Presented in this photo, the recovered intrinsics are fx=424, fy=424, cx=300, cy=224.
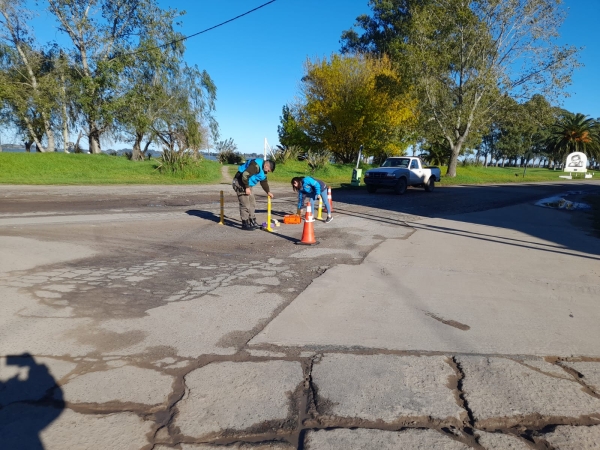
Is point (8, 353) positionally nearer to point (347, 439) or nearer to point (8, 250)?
point (347, 439)

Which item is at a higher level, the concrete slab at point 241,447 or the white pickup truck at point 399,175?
the white pickup truck at point 399,175

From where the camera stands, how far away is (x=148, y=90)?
3142cm

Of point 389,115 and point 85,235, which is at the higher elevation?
point 389,115

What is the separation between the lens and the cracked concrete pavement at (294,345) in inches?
111

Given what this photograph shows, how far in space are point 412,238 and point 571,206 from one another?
11321mm

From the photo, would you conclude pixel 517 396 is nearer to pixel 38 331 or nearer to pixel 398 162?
pixel 38 331

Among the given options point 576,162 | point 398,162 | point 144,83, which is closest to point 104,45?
point 144,83

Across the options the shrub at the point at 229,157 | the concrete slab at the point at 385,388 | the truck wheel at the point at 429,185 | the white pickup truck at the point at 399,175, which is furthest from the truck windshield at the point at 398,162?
the shrub at the point at 229,157

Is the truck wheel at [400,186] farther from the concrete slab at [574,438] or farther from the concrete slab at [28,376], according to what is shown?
the concrete slab at [28,376]

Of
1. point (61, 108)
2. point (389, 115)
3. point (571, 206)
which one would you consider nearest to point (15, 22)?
point (61, 108)

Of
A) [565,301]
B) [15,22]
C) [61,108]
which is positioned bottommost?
[565,301]

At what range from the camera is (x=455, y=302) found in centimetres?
543

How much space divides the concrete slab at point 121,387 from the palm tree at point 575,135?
253 feet

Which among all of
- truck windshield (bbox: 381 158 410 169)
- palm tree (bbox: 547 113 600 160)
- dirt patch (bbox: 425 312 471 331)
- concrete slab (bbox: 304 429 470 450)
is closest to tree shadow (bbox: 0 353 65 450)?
concrete slab (bbox: 304 429 470 450)
